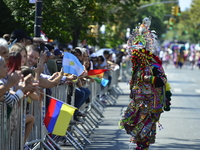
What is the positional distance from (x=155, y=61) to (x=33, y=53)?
1.83m

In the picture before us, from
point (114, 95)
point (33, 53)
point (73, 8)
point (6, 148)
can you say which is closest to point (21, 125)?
point (6, 148)

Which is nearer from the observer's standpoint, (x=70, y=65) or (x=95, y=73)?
(x=70, y=65)

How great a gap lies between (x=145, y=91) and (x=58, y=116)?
179cm

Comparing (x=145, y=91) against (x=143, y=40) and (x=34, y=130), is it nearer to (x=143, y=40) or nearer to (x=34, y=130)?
(x=143, y=40)

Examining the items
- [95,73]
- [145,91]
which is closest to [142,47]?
[145,91]

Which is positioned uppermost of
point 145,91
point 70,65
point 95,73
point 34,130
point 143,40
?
point 143,40

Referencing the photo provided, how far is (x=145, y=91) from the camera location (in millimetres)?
8094

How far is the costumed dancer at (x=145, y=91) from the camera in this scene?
26.4 ft

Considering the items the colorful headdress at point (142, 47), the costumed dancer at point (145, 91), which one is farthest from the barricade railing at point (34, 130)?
the colorful headdress at point (142, 47)

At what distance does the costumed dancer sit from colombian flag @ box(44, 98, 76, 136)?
1673mm

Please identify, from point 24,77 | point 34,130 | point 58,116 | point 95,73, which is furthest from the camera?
point 95,73

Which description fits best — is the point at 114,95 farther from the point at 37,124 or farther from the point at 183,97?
the point at 37,124

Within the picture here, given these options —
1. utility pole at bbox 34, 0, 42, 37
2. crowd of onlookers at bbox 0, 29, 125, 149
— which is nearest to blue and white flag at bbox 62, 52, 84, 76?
crowd of onlookers at bbox 0, 29, 125, 149

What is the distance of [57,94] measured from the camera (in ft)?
27.5
